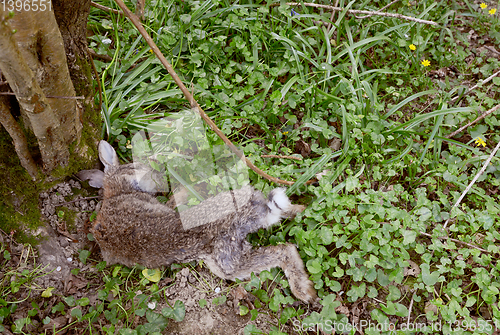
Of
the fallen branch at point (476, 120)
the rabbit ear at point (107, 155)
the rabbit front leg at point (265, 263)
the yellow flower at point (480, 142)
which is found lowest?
the rabbit front leg at point (265, 263)

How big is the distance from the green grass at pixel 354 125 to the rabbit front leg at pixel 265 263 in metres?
0.11

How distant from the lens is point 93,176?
339 cm

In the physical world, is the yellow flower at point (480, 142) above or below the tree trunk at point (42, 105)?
below

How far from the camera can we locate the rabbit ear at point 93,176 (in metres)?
3.36

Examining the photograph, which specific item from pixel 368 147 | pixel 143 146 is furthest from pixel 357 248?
pixel 143 146

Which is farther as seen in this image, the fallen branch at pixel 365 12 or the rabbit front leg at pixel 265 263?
the fallen branch at pixel 365 12

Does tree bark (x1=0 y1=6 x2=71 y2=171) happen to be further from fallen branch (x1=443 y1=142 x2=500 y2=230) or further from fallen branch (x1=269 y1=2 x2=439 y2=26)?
fallen branch (x1=443 y1=142 x2=500 y2=230)

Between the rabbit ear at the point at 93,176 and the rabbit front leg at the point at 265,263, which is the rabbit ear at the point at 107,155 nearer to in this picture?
the rabbit ear at the point at 93,176

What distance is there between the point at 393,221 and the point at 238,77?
2.22 meters

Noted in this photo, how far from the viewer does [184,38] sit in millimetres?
3971

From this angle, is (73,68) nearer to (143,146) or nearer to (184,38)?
(143,146)

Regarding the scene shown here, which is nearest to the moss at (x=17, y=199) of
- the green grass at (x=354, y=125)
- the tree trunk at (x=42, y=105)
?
the tree trunk at (x=42, y=105)

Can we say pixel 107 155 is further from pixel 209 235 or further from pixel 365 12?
pixel 365 12

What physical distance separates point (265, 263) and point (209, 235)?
56 cm
